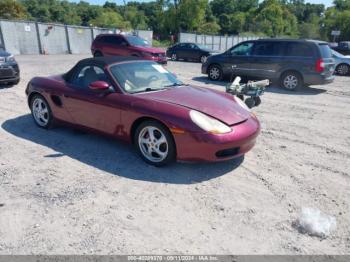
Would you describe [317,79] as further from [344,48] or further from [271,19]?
[271,19]

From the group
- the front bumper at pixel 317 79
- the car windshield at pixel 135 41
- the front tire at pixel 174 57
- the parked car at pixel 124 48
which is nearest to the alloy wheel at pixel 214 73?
the front bumper at pixel 317 79

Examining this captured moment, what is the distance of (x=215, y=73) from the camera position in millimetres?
12859

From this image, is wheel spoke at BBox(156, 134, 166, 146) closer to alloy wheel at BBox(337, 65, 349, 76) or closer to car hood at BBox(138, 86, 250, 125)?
car hood at BBox(138, 86, 250, 125)

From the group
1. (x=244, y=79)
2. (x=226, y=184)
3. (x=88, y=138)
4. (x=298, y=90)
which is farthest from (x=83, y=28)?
(x=226, y=184)

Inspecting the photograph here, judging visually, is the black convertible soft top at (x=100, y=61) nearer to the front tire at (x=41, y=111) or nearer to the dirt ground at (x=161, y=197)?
the front tire at (x=41, y=111)

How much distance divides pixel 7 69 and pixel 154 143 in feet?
23.8

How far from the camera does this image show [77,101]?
17.2ft

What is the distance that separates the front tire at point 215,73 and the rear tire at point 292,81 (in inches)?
97.5

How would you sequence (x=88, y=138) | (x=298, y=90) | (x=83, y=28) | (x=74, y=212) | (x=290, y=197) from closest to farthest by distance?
(x=74, y=212), (x=290, y=197), (x=88, y=138), (x=298, y=90), (x=83, y=28)

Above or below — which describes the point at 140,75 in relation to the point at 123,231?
above

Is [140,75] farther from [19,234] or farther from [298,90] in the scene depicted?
[298,90]

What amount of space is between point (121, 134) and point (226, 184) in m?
1.68

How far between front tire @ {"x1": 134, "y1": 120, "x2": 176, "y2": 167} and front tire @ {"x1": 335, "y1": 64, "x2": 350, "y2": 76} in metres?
14.8

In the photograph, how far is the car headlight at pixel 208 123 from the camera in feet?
13.4
